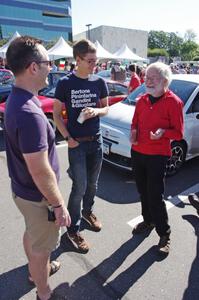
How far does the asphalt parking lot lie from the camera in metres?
2.53

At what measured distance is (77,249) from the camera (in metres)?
3.04

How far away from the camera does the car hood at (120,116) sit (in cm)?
483

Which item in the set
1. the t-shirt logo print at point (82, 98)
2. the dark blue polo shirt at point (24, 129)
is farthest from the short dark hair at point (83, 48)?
the dark blue polo shirt at point (24, 129)

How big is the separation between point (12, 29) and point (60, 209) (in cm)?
7023

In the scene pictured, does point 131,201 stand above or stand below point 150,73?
below

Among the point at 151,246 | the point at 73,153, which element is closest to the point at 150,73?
the point at 73,153

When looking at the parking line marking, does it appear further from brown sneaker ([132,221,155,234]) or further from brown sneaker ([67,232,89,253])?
brown sneaker ([67,232,89,253])

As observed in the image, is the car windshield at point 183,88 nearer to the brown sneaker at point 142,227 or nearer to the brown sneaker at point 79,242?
the brown sneaker at point 142,227

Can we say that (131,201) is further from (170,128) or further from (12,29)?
(12,29)

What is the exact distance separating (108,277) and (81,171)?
1.04 m

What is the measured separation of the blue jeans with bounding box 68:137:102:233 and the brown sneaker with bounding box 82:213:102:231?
38 cm

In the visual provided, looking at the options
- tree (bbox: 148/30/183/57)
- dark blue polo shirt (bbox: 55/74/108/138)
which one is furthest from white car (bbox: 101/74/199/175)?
tree (bbox: 148/30/183/57)

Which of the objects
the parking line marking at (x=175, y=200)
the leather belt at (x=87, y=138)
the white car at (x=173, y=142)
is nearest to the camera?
the leather belt at (x=87, y=138)

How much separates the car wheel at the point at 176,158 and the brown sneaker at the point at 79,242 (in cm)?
232
